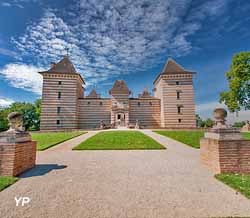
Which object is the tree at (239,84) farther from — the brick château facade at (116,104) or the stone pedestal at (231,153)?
the stone pedestal at (231,153)

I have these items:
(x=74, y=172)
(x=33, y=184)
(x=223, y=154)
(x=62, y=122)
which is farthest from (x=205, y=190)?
(x=62, y=122)

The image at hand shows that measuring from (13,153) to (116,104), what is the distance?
89.6 feet

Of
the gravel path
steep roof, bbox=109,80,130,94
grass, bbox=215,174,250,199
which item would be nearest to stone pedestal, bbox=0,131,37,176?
the gravel path

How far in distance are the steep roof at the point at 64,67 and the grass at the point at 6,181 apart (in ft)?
96.3

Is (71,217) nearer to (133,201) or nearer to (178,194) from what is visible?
(133,201)

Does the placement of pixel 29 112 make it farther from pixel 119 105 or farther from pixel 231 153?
pixel 231 153

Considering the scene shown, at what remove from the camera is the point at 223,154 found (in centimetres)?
451

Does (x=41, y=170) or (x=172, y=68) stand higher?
(x=172, y=68)

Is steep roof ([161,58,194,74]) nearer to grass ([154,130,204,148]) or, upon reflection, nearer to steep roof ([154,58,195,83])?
steep roof ([154,58,195,83])

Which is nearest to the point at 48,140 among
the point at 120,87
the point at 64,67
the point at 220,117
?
the point at 220,117

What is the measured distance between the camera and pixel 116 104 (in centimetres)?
3164

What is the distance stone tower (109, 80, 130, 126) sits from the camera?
31008 millimetres

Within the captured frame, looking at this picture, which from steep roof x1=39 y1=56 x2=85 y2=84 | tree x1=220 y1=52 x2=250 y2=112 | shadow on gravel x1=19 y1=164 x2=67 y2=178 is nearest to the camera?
shadow on gravel x1=19 y1=164 x2=67 y2=178

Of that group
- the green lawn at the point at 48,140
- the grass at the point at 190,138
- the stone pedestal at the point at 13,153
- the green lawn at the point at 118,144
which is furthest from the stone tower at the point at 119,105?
the stone pedestal at the point at 13,153
